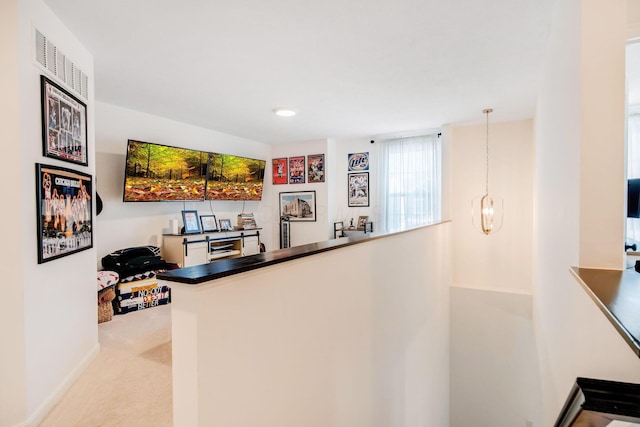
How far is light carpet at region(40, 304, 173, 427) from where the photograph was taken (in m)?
1.72

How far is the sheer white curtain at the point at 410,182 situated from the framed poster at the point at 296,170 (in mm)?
1506

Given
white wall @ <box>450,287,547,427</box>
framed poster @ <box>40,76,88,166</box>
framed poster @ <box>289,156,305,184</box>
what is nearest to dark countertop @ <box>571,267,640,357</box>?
framed poster @ <box>40,76,88,166</box>

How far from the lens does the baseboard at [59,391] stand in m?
1.62

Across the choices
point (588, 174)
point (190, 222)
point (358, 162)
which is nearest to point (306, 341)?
point (588, 174)

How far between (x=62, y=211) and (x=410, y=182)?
184 inches

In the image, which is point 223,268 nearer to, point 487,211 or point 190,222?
point 190,222

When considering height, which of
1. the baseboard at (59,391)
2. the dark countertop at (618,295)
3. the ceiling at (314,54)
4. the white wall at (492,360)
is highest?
the ceiling at (314,54)

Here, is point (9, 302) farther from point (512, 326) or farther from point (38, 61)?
point (512, 326)

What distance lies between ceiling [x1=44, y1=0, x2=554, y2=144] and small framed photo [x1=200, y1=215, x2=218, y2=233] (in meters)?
1.56

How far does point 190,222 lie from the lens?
4.47m

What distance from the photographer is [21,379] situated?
1564 mm

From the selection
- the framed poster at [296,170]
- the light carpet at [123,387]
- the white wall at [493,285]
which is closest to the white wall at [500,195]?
the white wall at [493,285]

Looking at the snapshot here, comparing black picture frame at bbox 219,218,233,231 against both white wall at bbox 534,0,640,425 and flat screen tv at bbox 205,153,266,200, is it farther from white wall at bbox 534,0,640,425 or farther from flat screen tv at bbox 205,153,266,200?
white wall at bbox 534,0,640,425

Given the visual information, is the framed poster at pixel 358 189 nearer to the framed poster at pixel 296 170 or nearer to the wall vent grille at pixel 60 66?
the framed poster at pixel 296 170
